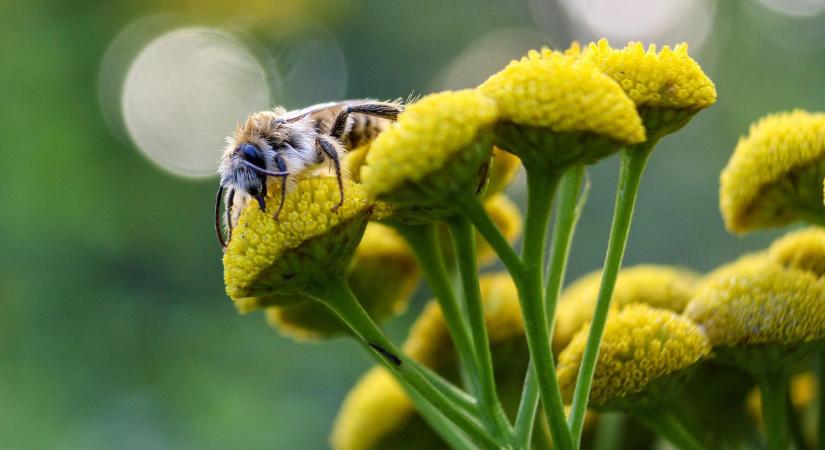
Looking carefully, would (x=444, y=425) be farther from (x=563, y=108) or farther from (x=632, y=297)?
(x=563, y=108)

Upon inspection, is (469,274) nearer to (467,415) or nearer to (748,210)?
(467,415)

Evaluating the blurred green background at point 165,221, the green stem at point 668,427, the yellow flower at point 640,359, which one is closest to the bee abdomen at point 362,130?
the yellow flower at point 640,359

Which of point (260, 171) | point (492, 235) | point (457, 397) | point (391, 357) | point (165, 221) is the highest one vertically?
point (260, 171)

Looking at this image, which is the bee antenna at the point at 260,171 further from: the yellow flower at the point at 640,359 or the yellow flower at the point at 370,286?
the yellow flower at the point at 640,359

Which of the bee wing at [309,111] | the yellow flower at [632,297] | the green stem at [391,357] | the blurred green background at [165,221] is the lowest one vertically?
the blurred green background at [165,221]

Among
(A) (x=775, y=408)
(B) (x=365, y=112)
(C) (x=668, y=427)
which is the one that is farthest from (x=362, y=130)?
(A) (x=775, y=408)
